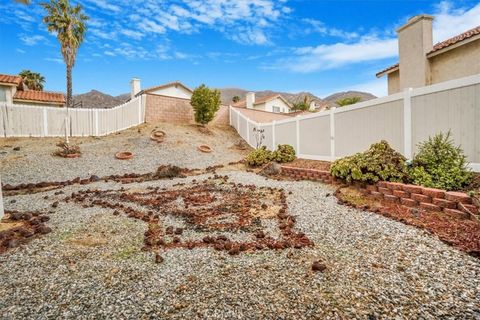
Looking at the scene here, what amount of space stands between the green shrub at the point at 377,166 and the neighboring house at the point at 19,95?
61.2ft

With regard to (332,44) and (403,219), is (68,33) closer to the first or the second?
(332,44)

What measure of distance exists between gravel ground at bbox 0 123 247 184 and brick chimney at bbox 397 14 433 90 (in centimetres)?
827

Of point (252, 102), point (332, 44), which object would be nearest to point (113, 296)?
point (332, 44)

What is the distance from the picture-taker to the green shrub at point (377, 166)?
196 inches

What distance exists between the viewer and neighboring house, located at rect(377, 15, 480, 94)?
8797mm

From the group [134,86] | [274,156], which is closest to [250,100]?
[134,86]

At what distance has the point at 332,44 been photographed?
1816cm

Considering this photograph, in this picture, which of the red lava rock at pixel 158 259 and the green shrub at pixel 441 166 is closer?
the red lava rock at pixel 158 259

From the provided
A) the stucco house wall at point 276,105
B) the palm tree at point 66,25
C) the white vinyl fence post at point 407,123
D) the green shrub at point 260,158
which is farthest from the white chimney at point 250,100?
the white vinyl fence post at point 407,123

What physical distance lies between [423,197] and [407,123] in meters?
2.11

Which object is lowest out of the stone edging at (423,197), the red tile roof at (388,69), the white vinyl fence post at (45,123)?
the stone edging at (423,197)

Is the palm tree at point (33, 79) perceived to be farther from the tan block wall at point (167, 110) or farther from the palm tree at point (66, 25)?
the tan block wall at point (167, 110)

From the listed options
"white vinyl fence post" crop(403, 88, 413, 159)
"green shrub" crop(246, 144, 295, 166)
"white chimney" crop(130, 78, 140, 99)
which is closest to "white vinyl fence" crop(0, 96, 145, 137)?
"white chimney" crop(130, 78, 140, 99)

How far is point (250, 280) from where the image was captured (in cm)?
238
